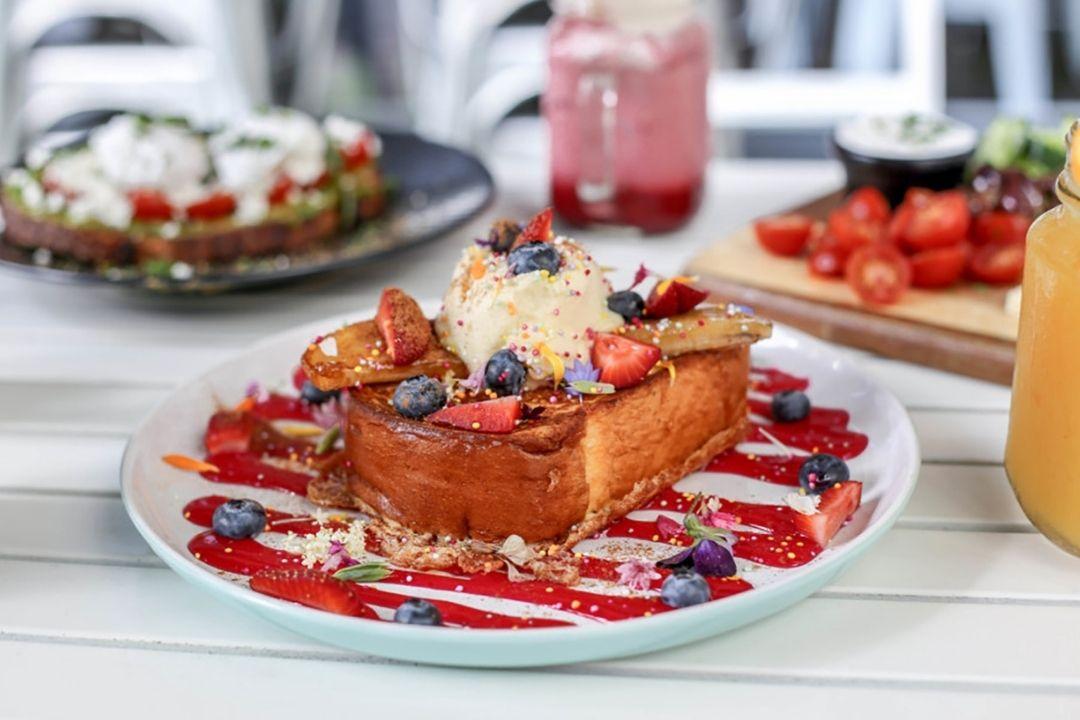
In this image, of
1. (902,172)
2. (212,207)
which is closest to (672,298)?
(902,172)

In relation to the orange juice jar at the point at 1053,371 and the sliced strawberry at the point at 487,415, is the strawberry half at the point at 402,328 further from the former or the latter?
the orange juice jar at the point at 1053,371

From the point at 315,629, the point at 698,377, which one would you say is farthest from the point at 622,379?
the point at 315,629

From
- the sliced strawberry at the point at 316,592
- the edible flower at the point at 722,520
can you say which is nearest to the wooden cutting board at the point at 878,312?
the edible flower at the point at 722,520

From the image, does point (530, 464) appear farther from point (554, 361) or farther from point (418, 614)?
point (418, 614)

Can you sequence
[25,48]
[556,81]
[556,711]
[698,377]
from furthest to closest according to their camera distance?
[25,48], [556,81], [698,377], [556,711]

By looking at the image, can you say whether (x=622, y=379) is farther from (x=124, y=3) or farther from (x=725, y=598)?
(x=124, y=3)

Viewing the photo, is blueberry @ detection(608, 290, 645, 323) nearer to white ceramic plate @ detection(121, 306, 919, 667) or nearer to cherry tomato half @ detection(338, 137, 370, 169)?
white ceramic plate @ detection(121, 306, 919, 667)
